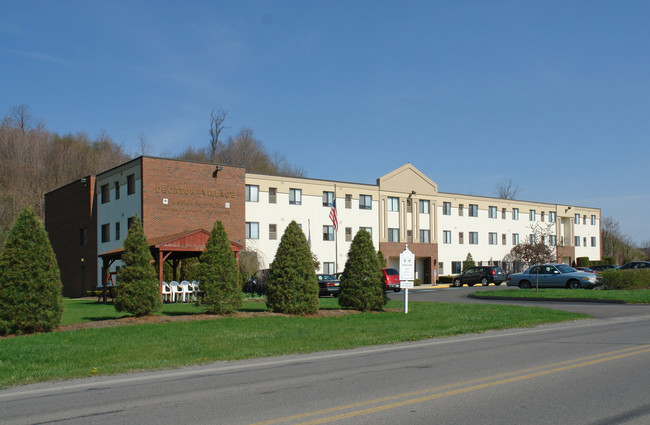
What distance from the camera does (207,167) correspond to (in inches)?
1599

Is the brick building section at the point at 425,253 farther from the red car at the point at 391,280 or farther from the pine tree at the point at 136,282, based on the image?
the pine tree at the point at 136,282

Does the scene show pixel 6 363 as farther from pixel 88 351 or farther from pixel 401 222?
pixel 401 222

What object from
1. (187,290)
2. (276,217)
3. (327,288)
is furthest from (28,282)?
(276,217)

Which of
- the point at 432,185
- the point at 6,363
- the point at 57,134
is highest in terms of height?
the point at 57,134

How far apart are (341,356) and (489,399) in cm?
512

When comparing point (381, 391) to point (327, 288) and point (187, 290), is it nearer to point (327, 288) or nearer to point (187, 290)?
point (187, 290)

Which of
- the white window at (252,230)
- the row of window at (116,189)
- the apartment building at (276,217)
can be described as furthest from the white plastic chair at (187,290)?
the white window at (252,230)

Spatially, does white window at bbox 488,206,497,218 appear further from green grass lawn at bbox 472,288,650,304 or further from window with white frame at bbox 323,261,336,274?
green grass lawn at bbox 472,288,650,304

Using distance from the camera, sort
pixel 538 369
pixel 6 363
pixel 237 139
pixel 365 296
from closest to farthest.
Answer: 1. pixel 538 369
2. pixel 6 363
3. pixel 365 296
4. pixel 237 139

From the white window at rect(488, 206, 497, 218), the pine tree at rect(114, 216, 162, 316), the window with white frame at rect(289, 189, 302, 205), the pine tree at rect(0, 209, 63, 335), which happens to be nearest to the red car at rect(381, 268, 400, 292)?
the window with white frame at rect(289, 189, 302, 205)

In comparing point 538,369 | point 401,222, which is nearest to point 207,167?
point 401,222

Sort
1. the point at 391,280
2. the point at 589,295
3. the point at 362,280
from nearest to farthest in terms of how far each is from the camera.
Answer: the point at 362,280
the point at 589,295
the point at 391,280

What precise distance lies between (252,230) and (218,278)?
27.5 meters

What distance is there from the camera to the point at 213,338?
584 inches
